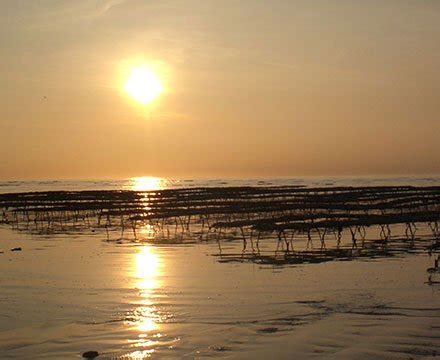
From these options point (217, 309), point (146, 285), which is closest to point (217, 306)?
point (217, 309)

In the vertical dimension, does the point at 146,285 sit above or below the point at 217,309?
above

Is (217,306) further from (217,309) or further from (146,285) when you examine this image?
(146,285)

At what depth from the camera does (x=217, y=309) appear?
1407cm

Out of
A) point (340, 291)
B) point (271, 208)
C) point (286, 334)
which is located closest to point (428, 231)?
point (271, 208)

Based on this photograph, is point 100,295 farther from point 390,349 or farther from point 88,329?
point 390,349

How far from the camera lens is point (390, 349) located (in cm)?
1060

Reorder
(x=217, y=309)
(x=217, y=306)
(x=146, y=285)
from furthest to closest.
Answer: (x=146, y=285) → (x=217, y=306) → (x=217, y=309)

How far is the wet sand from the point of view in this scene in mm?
10977

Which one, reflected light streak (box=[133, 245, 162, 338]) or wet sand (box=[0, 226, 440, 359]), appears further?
reflected light streak (box=[133, 245, 162, 338])

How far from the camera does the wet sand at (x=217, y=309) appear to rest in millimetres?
10977

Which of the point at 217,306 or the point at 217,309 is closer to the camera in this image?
the point at 217,309

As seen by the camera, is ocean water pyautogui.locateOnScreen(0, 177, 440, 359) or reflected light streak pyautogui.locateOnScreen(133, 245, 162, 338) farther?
reflected light streak pyautogui.locateOnScreen(133, 245, 162, 338)

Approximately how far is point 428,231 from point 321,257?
11.6 metres

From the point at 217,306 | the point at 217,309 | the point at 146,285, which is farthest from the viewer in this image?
the point at 146,285
